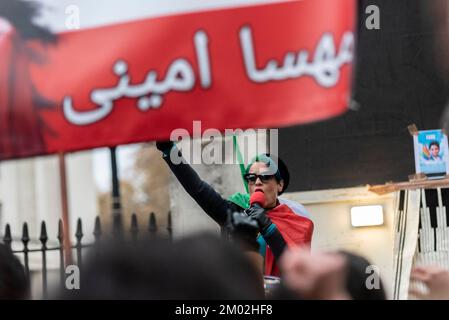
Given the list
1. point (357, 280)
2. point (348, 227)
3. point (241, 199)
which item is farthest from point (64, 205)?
point (357, 280)

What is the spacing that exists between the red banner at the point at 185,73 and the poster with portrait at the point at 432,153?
1.13 feet

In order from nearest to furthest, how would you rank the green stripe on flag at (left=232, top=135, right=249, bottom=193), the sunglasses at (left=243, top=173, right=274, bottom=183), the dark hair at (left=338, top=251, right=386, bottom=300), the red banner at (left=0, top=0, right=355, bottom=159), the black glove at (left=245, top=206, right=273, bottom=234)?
the dark hair at (left=338, top=251, right=386, bottom=300), the black glove at (left=245, top=206, right=273, bottom=234), the red banner at (left=0, top=0, right=355, bottom=159), the sunglasses at (left=243, top=173, right=274, bottom=183), the green stripe on flag at (left=232, top=135, right=249, bottom=193)

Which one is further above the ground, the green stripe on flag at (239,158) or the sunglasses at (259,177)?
the green stripe on flag at (239,158)

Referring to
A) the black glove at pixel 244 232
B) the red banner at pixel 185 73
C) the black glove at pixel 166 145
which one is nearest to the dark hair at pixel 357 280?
the black glove at pixel 244 232

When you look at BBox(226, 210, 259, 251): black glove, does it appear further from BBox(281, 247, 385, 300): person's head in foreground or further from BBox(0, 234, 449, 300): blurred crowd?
BBox(0, 234, 449, 300): blurred crowd

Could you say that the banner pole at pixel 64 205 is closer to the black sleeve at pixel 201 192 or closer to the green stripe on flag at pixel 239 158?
→ the black sleeve at pixel 201 192

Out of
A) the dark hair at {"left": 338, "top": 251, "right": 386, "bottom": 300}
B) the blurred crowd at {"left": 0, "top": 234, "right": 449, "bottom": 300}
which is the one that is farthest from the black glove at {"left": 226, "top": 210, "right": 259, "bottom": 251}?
the blurred crowd at {"left": 0, "top": 234, "right": 449, "bottom": 300}

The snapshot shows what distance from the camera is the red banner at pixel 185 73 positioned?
8.88ft

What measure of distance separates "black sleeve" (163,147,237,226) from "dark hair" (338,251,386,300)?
94cm

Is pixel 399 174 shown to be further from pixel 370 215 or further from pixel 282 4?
pixel 282 4

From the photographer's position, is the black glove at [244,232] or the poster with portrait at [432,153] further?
the poster with portrait at [432,153]

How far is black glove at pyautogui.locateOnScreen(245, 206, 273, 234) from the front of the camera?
8.52 ft

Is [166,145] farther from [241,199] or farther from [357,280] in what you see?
[357,280]
